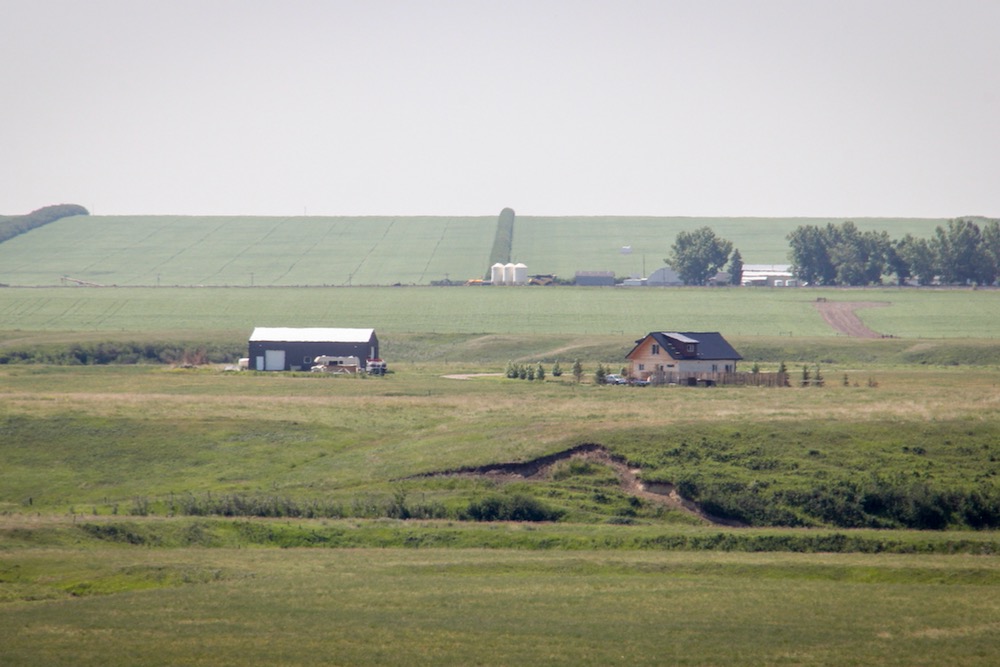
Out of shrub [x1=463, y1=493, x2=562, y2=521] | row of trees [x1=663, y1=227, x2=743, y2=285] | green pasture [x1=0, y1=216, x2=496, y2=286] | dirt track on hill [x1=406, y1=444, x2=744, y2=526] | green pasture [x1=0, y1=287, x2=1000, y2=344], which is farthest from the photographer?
row of trees [x1=663, y1=227, x2=743, y2=285]

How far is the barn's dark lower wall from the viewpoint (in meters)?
105

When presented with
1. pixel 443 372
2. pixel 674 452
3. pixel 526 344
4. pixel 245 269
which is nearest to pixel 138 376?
pixel 443 372

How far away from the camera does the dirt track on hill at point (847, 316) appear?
5103 inches

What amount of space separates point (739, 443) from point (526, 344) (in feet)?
215

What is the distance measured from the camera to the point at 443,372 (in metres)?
98.4

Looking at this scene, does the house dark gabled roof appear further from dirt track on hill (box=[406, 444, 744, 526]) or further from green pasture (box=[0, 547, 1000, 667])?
green pasture (box=[0, 547, 1000, 667])

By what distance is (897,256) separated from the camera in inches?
6811

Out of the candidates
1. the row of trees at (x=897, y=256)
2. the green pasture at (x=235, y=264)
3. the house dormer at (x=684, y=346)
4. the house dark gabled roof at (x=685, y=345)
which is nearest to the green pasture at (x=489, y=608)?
the house dark gabled roof at (x=685, y=345)

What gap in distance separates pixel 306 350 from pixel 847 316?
62.6m

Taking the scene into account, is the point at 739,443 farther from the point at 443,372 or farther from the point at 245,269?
the point at 245,269

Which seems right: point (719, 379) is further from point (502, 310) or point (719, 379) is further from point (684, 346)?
point (502, 310)

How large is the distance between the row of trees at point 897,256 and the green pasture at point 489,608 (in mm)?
139122

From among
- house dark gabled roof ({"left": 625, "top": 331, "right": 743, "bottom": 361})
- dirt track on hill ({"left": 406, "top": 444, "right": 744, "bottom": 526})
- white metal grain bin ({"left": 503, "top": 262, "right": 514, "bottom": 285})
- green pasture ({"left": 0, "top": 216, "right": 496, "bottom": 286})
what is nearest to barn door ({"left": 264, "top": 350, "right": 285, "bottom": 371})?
house dark gabled roof ({"left": 625, "top": 331, "right": 743, "bottom": 361})

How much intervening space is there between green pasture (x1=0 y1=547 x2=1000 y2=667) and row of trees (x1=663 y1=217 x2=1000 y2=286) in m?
139
